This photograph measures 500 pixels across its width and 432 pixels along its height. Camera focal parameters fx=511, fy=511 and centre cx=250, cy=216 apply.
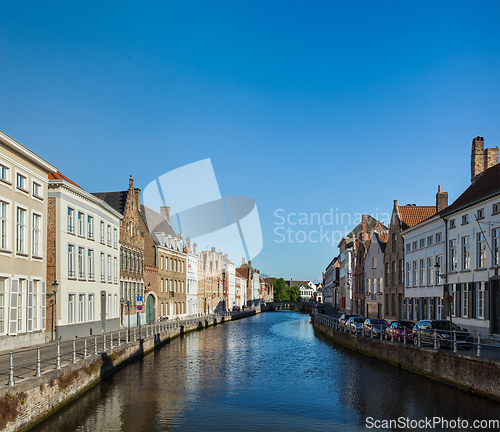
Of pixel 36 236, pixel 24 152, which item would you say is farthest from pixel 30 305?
pixel 24 152

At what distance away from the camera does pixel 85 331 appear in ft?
120

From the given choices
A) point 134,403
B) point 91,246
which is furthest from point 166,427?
point 91,246

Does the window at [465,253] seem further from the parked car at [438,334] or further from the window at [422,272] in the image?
the window at [422,272]

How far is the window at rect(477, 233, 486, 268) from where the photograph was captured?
1214 inches

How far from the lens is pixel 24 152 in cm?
2666

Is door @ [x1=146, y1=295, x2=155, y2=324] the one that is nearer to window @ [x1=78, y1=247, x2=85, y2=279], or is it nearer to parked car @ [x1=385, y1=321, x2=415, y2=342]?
window @ [x1=78, y1=247, x2=85, y2=279]

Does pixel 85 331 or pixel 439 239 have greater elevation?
pixel 439 239

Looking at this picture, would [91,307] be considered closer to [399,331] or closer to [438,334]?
[399,331]

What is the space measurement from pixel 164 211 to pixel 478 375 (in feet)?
202

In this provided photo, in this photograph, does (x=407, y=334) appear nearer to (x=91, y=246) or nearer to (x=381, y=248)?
(x=91, y=246)

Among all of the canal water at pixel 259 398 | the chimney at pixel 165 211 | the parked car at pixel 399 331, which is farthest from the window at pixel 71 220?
the chimney at pixel 165 211

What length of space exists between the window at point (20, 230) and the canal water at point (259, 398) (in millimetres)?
8556

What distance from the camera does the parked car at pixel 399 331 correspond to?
29413mm

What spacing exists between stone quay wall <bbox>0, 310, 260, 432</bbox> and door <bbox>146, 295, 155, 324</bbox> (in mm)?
28406
